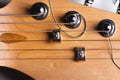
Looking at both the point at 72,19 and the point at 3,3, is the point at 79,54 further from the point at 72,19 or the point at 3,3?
the point at 3,3

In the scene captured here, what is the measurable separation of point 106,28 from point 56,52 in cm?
16

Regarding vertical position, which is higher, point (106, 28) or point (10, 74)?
point (106, 28)

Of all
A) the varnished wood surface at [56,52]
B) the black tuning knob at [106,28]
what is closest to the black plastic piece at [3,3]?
the varnished wood surface at [56,52]


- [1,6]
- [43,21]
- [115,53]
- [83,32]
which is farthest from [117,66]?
[1,6]

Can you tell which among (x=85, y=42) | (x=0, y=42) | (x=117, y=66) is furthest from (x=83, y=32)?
(x=0, y=42)

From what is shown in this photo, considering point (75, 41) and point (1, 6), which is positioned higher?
point (1, 6)

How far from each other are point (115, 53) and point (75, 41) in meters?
0.12

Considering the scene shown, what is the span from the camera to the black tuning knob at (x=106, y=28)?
2.80 ft

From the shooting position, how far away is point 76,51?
864 mm

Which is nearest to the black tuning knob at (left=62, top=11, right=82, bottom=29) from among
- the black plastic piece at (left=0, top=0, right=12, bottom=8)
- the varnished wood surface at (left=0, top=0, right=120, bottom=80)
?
the varnished wood surface at (left=0, top=0, right=120, bottom=80)

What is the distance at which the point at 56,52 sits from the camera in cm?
87

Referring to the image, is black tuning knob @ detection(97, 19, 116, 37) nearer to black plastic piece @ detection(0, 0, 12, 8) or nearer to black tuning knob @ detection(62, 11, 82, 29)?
black tuning knob @ detection(62, 11, 82, 29)

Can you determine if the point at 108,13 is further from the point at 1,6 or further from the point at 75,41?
the point at 1,6

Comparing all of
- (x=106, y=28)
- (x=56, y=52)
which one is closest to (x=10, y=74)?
(x=56, y=52)
